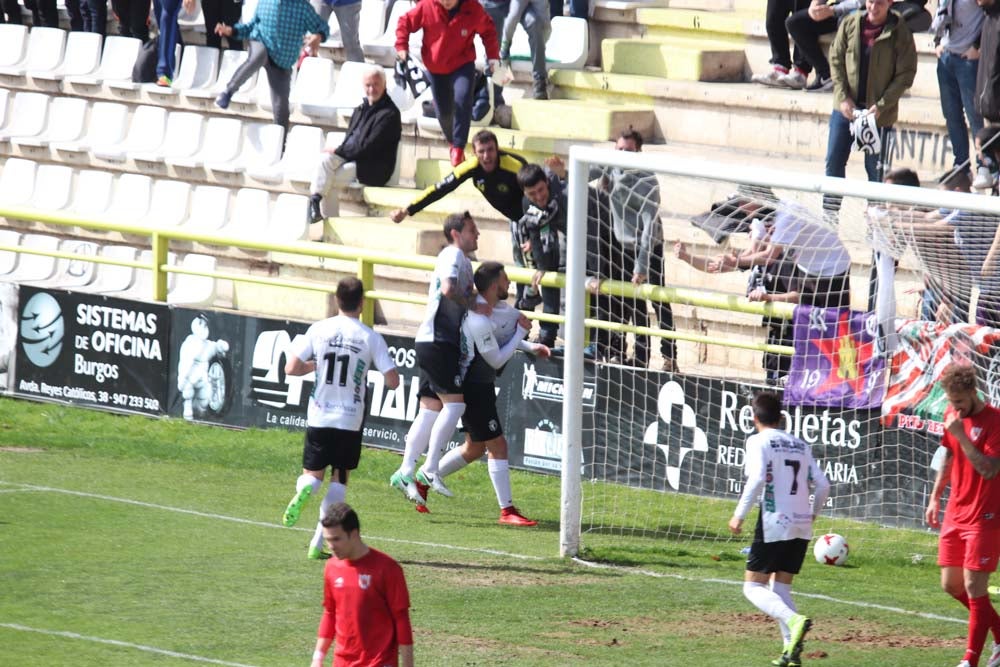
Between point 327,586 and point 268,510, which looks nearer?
point 327,586

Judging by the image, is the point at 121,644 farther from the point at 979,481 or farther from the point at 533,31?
the point at 533,31

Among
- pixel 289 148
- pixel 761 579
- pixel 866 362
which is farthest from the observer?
pixel 289 148

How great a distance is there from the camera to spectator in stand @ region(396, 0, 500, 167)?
16.9 m

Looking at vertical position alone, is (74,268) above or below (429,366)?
A: above

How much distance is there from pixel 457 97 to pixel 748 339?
5.58 m

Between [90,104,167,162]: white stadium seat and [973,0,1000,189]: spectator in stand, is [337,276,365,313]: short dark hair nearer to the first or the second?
[973,0,1000,189]: spectator in stand

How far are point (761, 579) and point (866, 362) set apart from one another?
3224 millimetres

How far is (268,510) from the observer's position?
13.0 meters

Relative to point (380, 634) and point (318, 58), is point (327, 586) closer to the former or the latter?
point (380, 634)

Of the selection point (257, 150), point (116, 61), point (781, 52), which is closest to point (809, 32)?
point (781, 52)

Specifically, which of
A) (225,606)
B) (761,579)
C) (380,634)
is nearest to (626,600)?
(761,579)

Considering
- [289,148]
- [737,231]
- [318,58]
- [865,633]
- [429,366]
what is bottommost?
[865,633]

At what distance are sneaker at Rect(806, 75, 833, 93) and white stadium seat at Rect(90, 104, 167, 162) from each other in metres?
8.23

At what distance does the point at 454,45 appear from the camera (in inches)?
666
